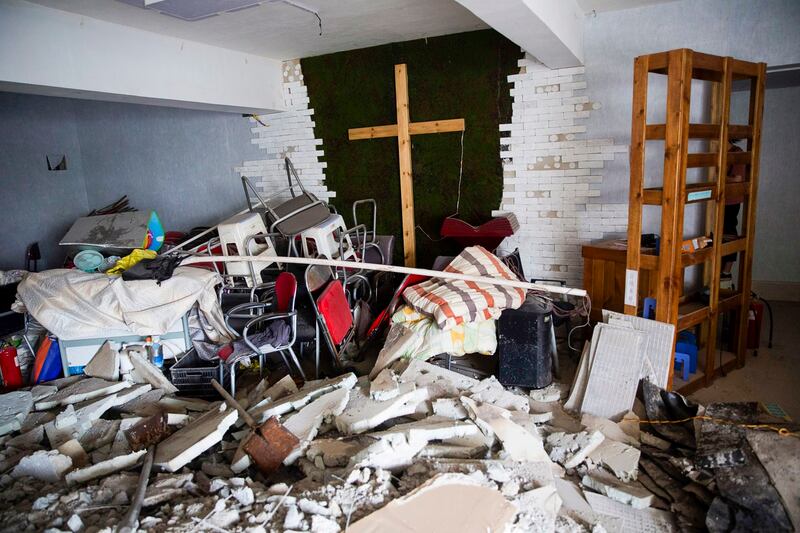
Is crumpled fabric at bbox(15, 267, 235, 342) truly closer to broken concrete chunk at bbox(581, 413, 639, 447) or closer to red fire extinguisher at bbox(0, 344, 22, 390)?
red fire extinguisher at bbox(0, 344, 22, 390)

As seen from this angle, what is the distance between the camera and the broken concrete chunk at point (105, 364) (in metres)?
4.14

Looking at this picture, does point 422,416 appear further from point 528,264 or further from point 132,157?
point 132,157

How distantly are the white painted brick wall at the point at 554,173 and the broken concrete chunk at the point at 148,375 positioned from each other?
3.22 meters

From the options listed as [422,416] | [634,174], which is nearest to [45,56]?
[422,416]

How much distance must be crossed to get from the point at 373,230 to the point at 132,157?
3.73m

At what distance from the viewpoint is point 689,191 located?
3486mm

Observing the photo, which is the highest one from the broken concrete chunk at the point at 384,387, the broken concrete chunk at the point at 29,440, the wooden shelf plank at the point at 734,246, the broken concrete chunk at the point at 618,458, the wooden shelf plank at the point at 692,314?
the wooden shelf plank at the point at 734,246

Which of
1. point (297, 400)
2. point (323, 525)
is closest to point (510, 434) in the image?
point (323, 525)

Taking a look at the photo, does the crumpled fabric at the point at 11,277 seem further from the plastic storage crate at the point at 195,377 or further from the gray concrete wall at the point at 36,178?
the gray concrete wall at the point at 36,178

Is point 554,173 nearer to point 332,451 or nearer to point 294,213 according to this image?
point 294,213

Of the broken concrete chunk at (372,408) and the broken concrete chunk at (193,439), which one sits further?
the broken concrete chunk at (372,408)

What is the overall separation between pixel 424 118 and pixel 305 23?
4.96 feet

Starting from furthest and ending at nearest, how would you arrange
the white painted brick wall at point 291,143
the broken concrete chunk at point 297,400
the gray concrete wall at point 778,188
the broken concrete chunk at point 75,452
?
the white painted brick wall at point 291,143 → the gray concrete wall at point 778,188 → the broken concrete chunk at point 297,400 → the broken concrete chunk at point 75,452

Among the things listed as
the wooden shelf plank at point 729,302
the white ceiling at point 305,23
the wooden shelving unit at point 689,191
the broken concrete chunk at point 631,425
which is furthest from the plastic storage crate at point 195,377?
the wooden shelf plank at point 729,302
